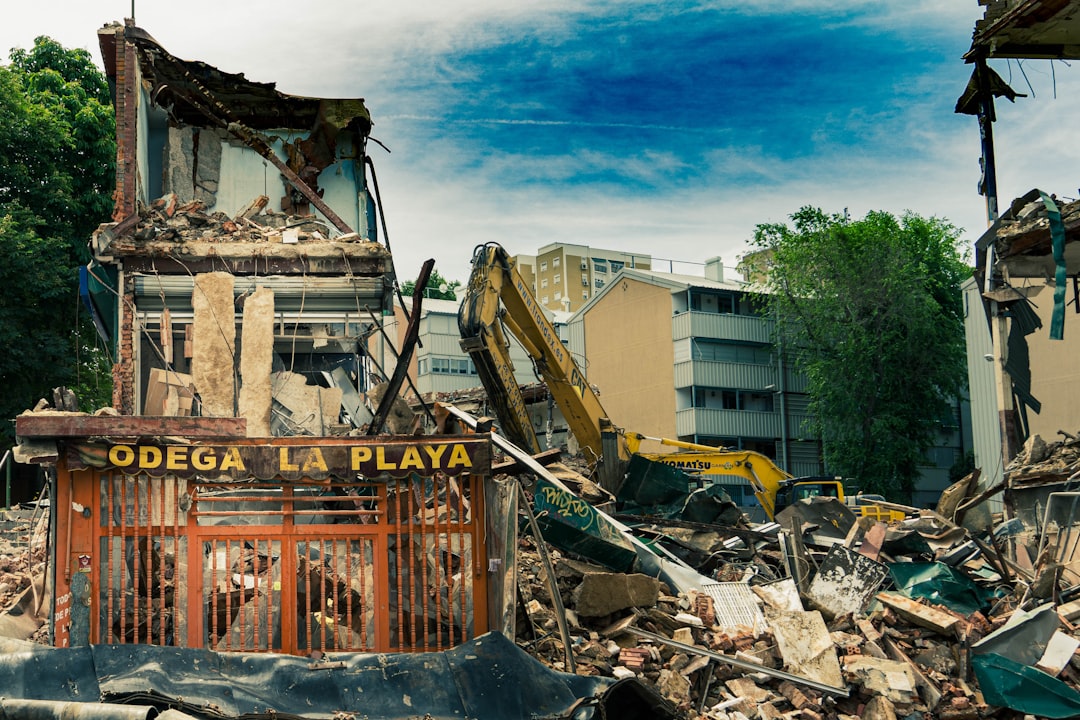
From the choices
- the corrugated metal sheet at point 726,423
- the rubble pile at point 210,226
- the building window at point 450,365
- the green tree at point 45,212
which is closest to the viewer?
the rubble pile at point 210,226

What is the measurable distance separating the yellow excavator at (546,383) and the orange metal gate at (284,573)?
302 inches

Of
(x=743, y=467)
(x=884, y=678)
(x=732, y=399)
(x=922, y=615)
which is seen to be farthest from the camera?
(x=732, y=399)

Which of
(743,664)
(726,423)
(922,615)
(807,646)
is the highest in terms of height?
(726,423)

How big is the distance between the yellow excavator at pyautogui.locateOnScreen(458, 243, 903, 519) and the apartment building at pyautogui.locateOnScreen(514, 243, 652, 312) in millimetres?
59572

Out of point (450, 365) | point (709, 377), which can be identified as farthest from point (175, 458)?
point (450, 365)

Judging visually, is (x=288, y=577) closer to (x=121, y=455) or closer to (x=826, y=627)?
(x=121, y=455)

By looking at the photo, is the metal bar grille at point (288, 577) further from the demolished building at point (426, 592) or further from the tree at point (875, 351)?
the tree at point (875, 351)

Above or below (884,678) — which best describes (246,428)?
above

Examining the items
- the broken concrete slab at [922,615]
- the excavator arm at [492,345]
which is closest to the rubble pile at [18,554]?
the excavator arm at [492,345]

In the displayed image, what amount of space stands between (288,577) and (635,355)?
41.9 meters

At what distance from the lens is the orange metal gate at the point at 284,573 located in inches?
368

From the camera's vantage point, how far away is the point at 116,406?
17062 millimetres

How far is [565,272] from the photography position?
8262 centimetres

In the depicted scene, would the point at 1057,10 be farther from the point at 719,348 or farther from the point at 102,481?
the point at 719,348
